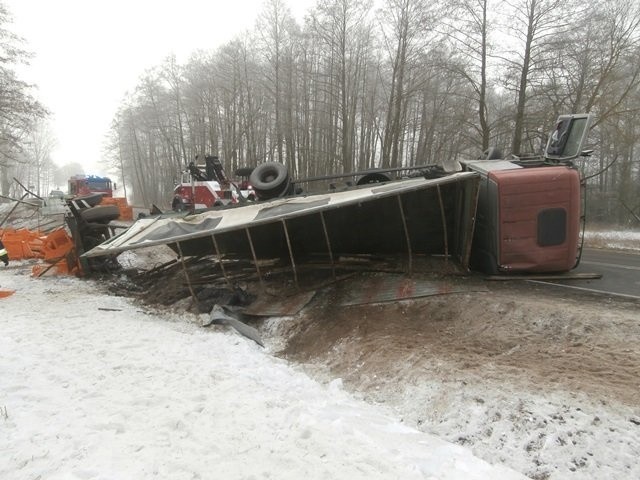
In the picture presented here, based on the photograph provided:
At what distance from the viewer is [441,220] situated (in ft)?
26.3

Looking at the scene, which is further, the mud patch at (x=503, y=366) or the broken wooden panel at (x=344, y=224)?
the broken wooden panel at (x=344, y=224)

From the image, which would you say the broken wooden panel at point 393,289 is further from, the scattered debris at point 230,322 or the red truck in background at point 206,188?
the red truck in background at point 206,188

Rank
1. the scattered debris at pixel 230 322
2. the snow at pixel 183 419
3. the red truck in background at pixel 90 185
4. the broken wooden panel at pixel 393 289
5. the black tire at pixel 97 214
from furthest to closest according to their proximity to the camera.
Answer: the red truck in background at pixel 90 185 < the black tire at pixel 97 214 < the broken wooden panel at pixel 393 289 < the scattered debris at pixel 230 322 < the snow at pixel 183 419

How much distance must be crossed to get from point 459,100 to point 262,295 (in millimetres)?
19336

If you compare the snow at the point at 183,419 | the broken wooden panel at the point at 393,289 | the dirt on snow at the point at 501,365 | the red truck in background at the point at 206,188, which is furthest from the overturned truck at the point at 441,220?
the red truck in background at the point at 206,188

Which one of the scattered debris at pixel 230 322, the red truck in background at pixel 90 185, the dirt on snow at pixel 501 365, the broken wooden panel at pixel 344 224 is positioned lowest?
the scattered debris at pixel 230 322

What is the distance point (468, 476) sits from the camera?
2.96m

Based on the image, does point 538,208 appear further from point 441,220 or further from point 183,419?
point 183,419

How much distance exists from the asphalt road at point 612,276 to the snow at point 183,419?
4.67 meters

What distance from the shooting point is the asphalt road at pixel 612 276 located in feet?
22.0

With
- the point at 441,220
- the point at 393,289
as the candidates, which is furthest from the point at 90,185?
the point at 393,289

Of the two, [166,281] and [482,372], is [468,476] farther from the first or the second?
[166,281]

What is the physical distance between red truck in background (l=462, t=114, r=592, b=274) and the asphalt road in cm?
46

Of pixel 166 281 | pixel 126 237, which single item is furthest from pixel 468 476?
pixel 166 281
